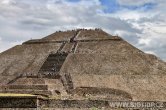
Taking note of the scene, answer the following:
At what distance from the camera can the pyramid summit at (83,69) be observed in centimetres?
4203

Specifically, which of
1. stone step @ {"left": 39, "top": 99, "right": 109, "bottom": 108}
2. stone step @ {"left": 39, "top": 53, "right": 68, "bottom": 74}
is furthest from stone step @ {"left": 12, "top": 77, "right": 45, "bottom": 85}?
stone step @ {"left": 39, "top": 99, "right": 109, "bottom": 108}

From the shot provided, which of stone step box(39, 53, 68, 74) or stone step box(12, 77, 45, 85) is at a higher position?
stone step box(39, 53, 68, 74)

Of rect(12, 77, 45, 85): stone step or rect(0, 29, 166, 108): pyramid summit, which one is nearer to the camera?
rect(0, 29, 166, 108): pyramid summit

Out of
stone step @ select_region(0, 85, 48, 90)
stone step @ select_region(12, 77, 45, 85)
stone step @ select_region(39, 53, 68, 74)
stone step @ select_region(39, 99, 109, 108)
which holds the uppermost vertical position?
stone step @ select_region(39, 53, 68, 74)

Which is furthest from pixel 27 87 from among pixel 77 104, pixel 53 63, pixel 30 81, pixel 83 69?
pixel 77 104

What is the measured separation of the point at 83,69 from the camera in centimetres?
4903

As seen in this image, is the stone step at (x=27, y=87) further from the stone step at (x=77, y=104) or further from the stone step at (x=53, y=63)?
the stone step at (x=77, y=104)

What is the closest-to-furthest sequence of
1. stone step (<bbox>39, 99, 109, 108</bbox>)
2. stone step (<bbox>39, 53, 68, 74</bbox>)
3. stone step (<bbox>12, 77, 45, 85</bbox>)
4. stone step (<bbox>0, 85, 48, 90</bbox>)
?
stone step (<bbox>39, 99, 109, 108</bbox>)
stone step (<bbox>0, 85, 48, 90</bbox>)
stone step (<bbox>12, 77, 45, 85</bbox>)
stone step (<bbox>39, 53, 68, 74</bbox>)

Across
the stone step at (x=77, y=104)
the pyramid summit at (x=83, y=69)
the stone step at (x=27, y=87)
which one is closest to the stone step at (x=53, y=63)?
the pyramid summit at (x=83, y=69)

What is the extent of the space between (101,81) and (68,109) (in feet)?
59.8

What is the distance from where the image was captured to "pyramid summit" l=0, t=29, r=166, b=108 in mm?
42031

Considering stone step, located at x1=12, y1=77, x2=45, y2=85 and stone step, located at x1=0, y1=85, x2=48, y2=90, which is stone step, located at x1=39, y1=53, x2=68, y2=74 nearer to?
stone step, located at x1=12, y1=77, x2=45, y2=85

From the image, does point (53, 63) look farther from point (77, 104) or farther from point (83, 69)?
point (77, 104)

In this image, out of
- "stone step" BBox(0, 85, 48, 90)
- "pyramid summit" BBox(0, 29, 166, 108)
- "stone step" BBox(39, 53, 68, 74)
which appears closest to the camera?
"stone step" BBox(0, 85, 48, 90)
